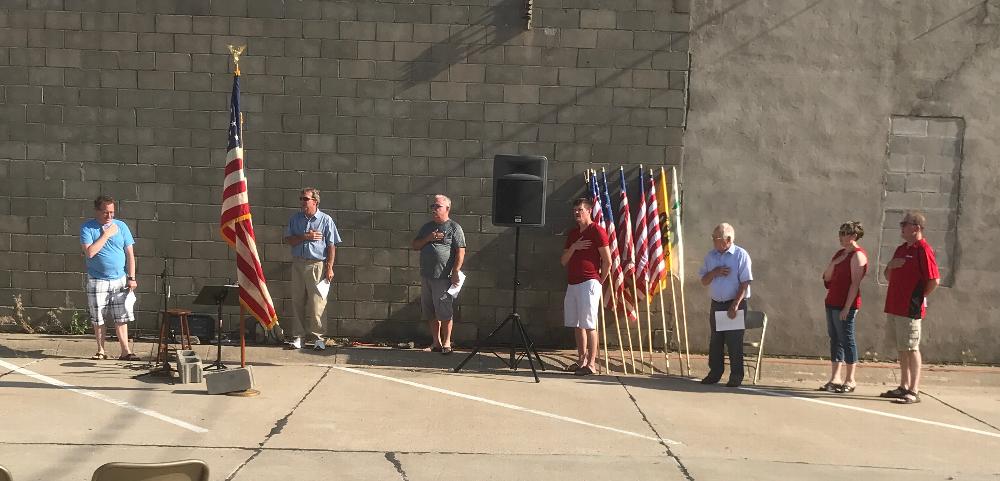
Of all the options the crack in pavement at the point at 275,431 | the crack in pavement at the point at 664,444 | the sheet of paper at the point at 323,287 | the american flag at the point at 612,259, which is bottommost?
the crack in pavement at the point at 275,431

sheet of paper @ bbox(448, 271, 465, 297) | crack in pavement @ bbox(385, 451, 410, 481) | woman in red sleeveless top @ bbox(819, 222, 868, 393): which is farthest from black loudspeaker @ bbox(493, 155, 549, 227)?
crack in pavement @ bbox(385, 451, 410, 481)

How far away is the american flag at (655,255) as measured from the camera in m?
10.8

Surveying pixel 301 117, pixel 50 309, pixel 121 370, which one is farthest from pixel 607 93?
pixel 50 309

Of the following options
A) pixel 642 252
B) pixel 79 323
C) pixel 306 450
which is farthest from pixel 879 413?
pixel 79 323

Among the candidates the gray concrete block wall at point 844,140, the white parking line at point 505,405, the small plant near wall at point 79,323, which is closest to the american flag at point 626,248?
the gray concrete block wall at point 844,140

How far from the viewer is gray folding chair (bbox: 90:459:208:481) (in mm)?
3490

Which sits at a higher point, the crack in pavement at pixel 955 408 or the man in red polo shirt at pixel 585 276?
the man in red polo shirt at pixel 585 276

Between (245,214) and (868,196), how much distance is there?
22.4 ft

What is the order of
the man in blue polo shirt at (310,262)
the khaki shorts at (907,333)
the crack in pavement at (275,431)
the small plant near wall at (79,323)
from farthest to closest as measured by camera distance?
the small plant near wall at (79,323) → the man in blue polo shirt at (310,262) → the khaki shorts at (907,333) → the crack in pavement at (275,431)

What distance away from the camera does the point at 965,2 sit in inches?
434

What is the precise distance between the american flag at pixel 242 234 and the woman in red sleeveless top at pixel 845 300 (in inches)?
214

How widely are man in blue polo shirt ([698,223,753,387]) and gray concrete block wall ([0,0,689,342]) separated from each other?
→ 1697mm

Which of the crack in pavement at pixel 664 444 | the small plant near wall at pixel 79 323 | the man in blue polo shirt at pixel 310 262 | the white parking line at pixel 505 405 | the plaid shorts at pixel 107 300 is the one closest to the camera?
the crack in pavement at pixel 664 444

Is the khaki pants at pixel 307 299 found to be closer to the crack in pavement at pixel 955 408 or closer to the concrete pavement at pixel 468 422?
the concrete pavement at pixel 468 422
